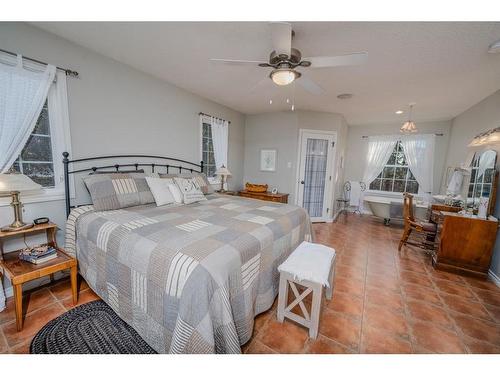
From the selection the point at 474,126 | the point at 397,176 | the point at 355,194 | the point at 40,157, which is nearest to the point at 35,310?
the point at 40,157

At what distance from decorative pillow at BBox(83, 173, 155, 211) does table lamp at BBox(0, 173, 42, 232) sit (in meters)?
0.42

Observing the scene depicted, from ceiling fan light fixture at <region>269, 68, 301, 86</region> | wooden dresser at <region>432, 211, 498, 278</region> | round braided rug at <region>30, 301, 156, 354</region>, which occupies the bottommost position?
round braided rug at <region>30, 301, 156, 354</region>

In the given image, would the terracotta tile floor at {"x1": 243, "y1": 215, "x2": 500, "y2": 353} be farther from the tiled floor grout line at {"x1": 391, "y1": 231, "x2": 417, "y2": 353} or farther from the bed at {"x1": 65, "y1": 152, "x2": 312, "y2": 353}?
the bed at {"x1": 65, "y1": 152, "x2": 312, "y2": 353}

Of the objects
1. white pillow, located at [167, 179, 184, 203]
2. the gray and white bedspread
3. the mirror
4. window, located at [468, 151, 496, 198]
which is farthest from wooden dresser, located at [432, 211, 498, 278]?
white pillow, located at [167, 179, 184, 203]

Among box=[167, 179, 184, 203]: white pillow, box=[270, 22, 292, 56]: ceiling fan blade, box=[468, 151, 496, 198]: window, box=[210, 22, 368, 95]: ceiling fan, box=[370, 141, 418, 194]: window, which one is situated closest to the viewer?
box=[270, 22, 292, 56]: ceiling fan blade

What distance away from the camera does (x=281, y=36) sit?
4.76ft

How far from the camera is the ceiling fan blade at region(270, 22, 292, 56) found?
1334 millimetres

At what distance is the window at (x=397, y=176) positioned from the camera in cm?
523

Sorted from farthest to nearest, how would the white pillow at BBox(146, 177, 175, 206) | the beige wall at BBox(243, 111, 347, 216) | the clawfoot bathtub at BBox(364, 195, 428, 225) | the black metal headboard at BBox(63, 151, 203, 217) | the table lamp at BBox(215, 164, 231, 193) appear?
the clawfoot bathtub at BBox(364, 195, 428, 225)
the beige wall at BBox(243, 111, 347, 216)
the table lamp at BBox(215, 164, 231, 193)
the white pillow at BBox(146, 177, 175, 206)
the black metal headboard at BBox(63, 151, 203, 217)

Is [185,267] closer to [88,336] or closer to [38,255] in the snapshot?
[88,336]

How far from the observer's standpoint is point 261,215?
2.07 m
